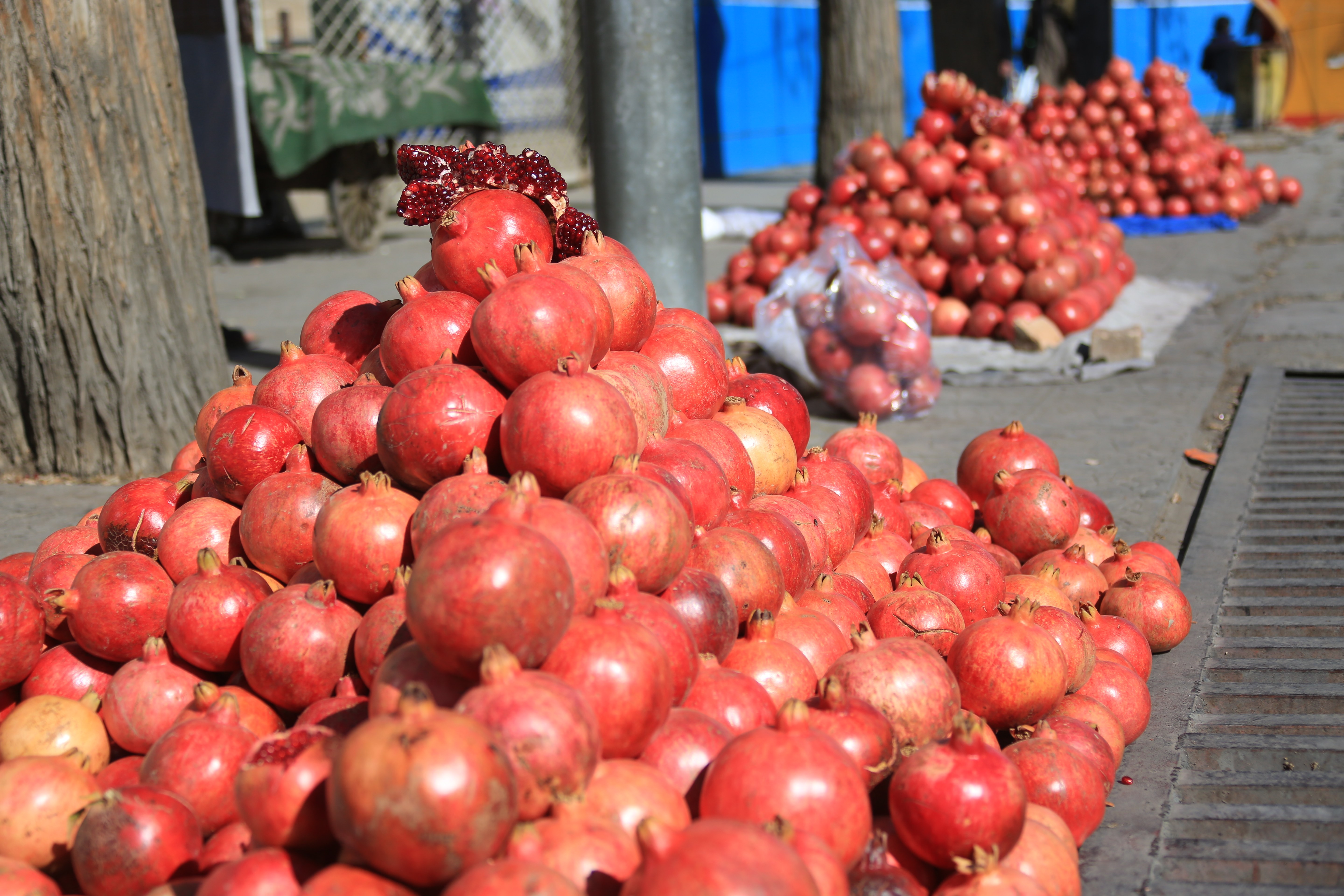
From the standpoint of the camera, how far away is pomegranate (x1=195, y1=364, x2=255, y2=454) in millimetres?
2801

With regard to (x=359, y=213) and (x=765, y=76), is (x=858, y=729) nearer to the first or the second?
(x=359, y=213)

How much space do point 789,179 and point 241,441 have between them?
1841cm

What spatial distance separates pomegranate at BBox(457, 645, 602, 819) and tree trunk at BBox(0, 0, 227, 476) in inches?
139

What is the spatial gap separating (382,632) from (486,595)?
44 cm

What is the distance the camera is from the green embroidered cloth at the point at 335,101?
34.5 ft

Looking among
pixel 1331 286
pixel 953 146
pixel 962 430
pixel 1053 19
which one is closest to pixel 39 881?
pixel 962 430

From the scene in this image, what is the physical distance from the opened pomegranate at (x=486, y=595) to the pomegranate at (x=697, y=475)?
0.65 meters

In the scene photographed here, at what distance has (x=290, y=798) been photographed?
64.8 inches

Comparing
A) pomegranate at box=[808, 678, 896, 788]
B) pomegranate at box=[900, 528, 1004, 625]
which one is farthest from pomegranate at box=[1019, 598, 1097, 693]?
pomegranate at box=[808, 678, 896, 788]

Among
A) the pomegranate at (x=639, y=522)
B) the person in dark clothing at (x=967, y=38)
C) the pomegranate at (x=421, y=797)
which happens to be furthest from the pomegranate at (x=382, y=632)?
the person in dark clothing at (x=967, y=38)

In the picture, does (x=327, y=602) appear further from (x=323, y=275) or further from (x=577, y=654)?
(x=323, y=275)

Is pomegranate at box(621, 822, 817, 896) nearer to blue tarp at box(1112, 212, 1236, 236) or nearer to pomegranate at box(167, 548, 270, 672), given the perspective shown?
pomegranate at box(167, 548, 270, 672)

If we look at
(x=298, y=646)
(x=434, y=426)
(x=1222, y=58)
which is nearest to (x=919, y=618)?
(x=434, y=426)

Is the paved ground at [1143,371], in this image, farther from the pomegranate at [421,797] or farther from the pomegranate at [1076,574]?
the pomegranate at [421,797]
